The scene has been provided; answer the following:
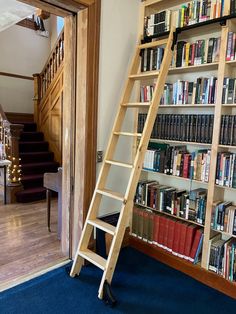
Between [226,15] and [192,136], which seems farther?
[192,136]

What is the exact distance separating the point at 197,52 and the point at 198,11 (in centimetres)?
34

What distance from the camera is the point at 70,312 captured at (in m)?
1.97

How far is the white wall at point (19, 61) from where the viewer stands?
6.36m

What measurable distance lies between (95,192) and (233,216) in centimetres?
116

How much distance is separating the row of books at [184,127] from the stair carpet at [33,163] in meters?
2.67

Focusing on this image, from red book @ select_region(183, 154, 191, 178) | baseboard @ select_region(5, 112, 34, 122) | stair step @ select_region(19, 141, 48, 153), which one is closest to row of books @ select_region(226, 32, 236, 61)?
red book @ select_region(183, 154, 191, 178)

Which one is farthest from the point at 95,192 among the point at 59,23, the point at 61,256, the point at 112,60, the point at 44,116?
the point at 59,23

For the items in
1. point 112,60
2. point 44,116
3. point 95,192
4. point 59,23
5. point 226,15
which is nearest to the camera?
point 226,15

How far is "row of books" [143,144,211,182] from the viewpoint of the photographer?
7.88 feet

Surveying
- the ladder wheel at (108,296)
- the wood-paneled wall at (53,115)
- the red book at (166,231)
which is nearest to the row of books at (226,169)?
the red book at (166,231)

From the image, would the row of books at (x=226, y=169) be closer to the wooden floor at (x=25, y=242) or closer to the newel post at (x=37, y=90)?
the wooden floor at (x=25, y=242)

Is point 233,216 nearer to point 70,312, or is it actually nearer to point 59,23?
point 70,312

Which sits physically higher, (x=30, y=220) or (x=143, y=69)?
(x=143, y=69)

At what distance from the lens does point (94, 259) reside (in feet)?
7.42
